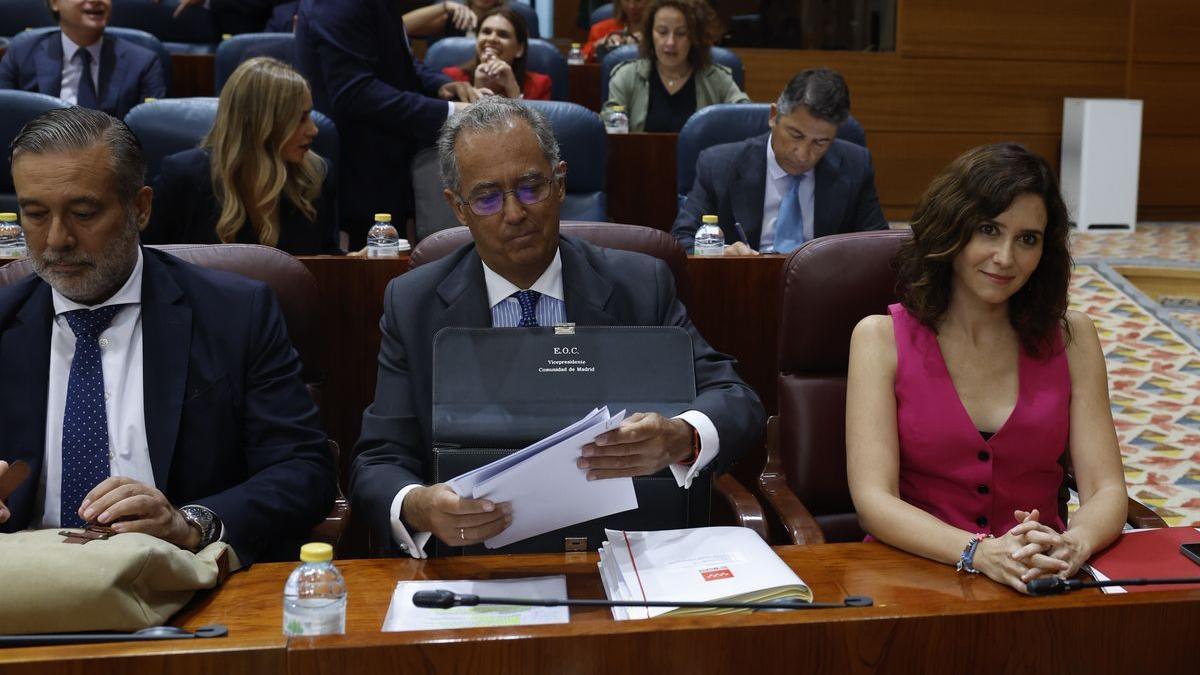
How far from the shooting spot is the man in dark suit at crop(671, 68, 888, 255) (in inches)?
138

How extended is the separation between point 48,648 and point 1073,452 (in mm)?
1472

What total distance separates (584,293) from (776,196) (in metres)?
1.77

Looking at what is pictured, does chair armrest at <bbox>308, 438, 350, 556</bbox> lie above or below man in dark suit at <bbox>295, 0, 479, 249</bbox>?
below

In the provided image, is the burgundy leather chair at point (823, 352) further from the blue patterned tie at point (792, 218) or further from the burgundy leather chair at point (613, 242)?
the blue patterned tie at point (792, 218)

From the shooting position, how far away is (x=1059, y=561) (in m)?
1.49

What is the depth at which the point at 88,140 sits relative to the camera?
→ 1.71 meters

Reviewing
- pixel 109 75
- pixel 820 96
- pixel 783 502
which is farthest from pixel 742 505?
pixel 109 75

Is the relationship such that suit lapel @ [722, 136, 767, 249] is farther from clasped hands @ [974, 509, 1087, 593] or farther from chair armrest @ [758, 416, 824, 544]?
clasped hands @ [974, 509, 1087, 593]

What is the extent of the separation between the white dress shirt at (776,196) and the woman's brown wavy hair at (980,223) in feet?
5.11

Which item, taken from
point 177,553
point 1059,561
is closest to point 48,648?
point 177,553

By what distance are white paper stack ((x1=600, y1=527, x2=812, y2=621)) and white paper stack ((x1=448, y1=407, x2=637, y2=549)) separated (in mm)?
54

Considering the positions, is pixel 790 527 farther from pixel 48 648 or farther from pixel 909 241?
pixel 48 648

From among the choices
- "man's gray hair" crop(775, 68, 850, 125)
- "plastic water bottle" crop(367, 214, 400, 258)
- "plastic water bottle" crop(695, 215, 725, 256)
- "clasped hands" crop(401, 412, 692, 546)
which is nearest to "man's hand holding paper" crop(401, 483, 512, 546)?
"clasped hands" crop(401, 412, 692, 546)

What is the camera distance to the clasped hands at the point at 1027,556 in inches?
56.9
